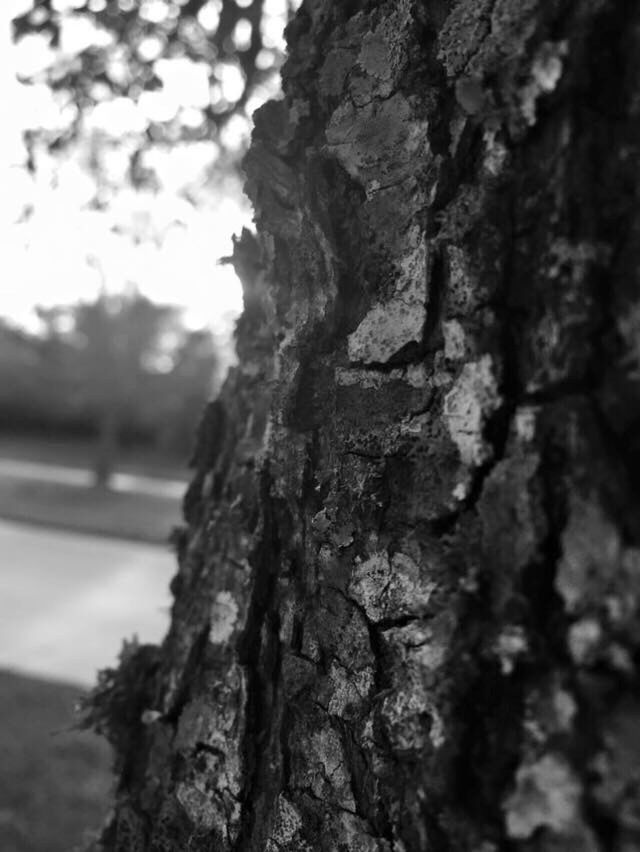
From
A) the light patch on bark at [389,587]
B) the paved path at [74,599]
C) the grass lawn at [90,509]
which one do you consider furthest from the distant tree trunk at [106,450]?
the light patch on bark at [389,587]

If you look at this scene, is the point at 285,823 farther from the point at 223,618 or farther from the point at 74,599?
the point at 74,599

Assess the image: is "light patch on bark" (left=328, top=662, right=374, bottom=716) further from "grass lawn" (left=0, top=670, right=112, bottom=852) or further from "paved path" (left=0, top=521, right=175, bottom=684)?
"paved path" (left=0, top=521, right=175, bottom=684)

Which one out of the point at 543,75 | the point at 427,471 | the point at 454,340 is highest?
the point at 543,75

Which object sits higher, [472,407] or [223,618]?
[472,407]

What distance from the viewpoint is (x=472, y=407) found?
39.5 inches

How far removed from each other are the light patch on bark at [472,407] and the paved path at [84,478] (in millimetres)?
13828

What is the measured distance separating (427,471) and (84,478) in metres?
16.7

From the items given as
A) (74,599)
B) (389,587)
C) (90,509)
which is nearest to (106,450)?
(90,509)

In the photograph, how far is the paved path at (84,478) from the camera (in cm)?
1558

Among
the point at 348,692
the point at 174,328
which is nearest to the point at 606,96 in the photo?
the point at 348,692

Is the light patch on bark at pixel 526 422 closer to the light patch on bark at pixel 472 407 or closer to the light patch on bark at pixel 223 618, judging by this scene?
the light patch on bark at pixel 472 407

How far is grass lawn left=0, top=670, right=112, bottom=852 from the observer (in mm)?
4027

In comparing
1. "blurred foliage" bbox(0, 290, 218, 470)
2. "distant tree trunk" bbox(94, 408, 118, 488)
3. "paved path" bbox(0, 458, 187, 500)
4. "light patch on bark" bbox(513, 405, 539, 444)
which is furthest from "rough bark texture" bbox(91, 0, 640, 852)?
"distant tree trunk" bbox(94, 408, 118, 488)

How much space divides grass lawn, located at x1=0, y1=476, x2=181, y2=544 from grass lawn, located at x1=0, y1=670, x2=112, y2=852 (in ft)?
16.0
